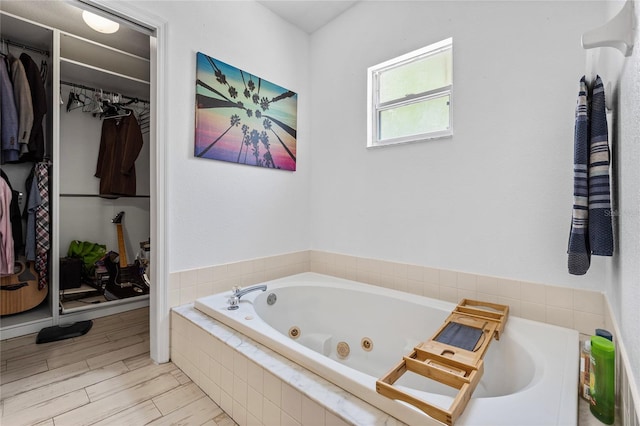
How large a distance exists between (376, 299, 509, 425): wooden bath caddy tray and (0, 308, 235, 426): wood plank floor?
2.88 feet

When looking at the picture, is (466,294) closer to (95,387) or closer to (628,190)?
(628,190)

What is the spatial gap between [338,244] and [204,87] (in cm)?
152

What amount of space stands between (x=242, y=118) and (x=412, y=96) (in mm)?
1240

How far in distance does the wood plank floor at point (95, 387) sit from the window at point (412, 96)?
6.48 ft

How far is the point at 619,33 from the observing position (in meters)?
0.74

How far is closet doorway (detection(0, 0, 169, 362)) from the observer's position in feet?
5.78

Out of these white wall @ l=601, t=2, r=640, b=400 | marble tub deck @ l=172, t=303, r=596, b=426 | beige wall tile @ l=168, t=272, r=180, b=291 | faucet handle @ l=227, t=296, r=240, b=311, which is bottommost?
marble tub deck @ l=172, t=303, r=596, b=426

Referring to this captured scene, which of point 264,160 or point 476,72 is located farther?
point 264,160

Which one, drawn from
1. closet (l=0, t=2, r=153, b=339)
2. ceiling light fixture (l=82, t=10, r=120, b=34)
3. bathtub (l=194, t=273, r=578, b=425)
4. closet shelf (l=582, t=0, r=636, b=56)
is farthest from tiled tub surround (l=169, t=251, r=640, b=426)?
ceiling light fixture (l=82, t=10, r=120, b=34)

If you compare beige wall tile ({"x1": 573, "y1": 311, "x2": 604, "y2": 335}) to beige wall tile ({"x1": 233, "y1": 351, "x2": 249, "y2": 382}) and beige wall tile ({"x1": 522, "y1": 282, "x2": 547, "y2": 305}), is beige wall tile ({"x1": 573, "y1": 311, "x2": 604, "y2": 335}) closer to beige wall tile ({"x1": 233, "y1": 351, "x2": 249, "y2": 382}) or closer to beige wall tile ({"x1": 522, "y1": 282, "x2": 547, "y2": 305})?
beige wall tile ({"x1": 522, "y1": 282, "x2": 547, "y2": 305})

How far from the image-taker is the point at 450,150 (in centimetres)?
179

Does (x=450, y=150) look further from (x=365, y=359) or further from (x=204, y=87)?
(x=204, y=87)

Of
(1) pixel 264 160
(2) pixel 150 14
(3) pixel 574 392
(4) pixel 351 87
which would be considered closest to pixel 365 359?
(3) pixel 574 392

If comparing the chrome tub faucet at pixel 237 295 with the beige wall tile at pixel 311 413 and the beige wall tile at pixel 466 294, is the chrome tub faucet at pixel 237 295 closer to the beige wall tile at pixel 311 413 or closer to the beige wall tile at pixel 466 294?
the beige wall tile at pixel 311 413
